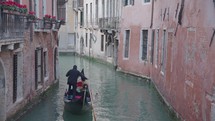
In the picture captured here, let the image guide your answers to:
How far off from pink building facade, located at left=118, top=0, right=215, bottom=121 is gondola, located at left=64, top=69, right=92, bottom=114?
2.52 m

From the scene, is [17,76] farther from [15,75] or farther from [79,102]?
[79,102]

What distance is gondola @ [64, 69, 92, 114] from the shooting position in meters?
11.1

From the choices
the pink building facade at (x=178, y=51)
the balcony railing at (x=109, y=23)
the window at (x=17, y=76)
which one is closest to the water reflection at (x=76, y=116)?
the window at (x=17, y=76)

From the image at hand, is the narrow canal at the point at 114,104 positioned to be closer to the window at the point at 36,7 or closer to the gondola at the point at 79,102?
the gondola at the point at 79,102

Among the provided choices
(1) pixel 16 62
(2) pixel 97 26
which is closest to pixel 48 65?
(1) pixel 16 62

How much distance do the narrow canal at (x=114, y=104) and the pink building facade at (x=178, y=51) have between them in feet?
1.70

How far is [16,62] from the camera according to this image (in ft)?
34.3

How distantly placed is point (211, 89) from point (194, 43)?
70.5 inches

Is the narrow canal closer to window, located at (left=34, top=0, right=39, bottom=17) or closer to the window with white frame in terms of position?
the window with white frame

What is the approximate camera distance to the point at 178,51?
10.6 meters

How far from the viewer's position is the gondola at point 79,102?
1114cm

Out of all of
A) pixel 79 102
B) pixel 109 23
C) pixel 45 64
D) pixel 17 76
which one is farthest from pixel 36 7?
pixel 109 23

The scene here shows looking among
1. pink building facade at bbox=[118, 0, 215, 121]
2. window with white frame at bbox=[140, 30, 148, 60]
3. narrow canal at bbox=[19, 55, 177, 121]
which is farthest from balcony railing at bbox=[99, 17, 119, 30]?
narrow canal at bbox=[19, 55, 177, 121]

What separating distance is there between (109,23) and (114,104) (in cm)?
1118
